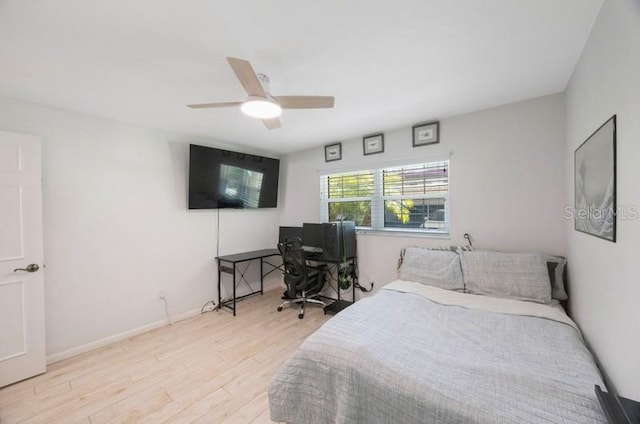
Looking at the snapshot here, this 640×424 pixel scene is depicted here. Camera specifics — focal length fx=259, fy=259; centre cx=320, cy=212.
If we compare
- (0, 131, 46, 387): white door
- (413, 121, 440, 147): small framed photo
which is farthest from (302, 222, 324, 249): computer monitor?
(0, 131, 46, 387): white door

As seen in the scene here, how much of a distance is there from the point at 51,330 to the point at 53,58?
2.36m

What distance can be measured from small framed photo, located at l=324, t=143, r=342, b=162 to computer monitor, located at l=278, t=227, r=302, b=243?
3.91ft

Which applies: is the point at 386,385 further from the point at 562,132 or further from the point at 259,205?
the point at 259,205

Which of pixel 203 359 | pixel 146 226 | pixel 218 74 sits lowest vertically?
pixel 203 359

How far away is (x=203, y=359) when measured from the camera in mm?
2447

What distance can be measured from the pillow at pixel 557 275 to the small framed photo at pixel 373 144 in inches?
81.3

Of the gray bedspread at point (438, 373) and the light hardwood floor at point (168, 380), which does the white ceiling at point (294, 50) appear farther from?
the light hardwood floor at point (168, 380)

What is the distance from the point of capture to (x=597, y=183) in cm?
142

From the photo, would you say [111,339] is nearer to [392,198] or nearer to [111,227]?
[111,227]

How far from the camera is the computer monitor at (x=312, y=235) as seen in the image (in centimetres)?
376

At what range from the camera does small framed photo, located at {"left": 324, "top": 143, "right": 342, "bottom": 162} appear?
3791 millimetres

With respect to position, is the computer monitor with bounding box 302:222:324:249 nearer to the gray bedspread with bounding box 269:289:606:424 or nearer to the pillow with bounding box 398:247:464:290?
the pillow with bounding box 398:247:464:290

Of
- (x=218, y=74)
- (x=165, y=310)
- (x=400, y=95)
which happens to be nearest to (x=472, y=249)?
(x=400, y=95)

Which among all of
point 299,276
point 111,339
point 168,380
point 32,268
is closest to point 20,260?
point 32,268
